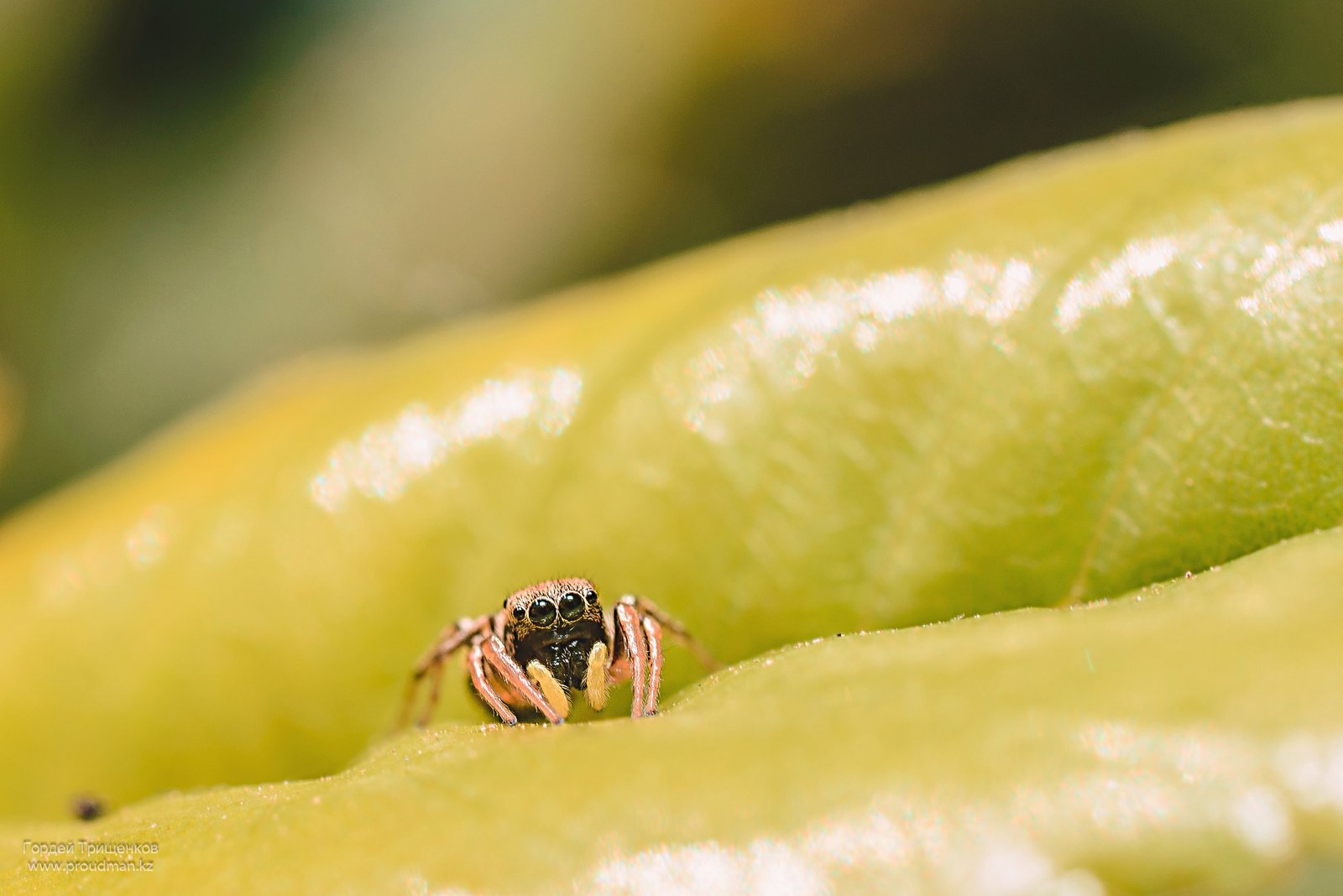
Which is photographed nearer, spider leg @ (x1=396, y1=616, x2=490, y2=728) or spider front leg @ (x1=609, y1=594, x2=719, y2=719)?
spider front leg @ (x1=609, y1=594, x2=719, y2=719)

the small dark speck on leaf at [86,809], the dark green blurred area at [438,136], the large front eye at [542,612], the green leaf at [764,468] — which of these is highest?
the dark green blurred area at [438,136]

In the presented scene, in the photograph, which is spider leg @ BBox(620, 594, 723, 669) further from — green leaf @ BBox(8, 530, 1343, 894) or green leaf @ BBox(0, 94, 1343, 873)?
green leaf @ BBox(8, 530, 1343, 894)

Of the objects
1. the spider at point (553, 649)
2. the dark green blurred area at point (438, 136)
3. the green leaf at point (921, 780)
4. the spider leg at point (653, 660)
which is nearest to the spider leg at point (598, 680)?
the spider at point (553, 649)

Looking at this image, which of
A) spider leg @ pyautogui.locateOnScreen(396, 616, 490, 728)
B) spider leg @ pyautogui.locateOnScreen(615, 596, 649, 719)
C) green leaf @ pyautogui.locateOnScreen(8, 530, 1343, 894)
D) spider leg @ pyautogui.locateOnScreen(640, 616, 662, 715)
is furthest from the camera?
spider leg @ pyautogui.locateOnScreen(396, 616, 490, 728)

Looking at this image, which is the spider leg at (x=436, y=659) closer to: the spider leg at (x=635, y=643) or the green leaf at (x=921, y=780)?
the spider leg at (x=635, y=643)

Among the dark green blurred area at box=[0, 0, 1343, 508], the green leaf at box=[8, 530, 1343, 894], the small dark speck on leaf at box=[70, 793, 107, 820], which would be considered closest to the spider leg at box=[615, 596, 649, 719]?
the green leaf at box=[8, 530, 1343, 894]
